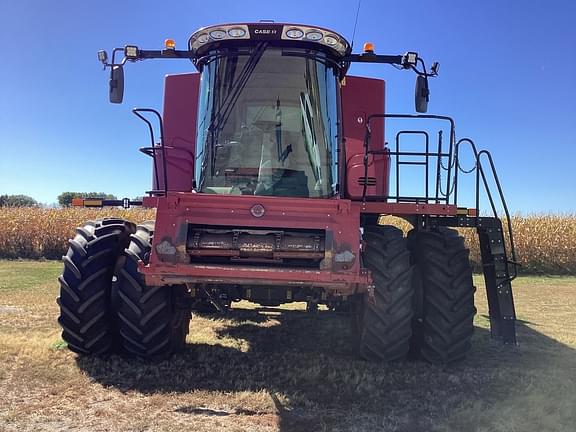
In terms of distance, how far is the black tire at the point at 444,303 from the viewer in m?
5.21

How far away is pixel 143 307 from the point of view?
4.89 metres

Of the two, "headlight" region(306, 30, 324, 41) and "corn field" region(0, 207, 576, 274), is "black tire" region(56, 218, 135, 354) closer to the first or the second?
"headlight" region(306, 30, 324, 41)

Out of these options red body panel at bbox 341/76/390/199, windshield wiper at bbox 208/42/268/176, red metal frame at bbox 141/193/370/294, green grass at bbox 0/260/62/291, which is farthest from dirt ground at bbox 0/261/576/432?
green grass at bbox 0/260/62/291

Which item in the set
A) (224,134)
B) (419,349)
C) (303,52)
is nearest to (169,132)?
(224,134)

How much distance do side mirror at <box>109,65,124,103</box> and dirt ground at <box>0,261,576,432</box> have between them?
2.50 meters

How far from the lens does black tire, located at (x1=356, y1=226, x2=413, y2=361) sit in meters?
4.89

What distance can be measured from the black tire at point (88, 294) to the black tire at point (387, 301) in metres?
2.39

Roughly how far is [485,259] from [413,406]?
8.66ft

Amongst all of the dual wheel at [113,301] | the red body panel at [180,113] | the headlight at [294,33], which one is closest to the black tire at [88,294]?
the dual wheel at [113,301]

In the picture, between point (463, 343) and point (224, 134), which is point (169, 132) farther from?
point (463, 343)

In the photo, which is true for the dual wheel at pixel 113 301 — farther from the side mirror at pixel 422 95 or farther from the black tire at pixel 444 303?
the side mirror at pixel 422 95

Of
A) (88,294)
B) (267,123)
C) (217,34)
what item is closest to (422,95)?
(267,123)

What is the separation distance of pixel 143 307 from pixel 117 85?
7.08 ft

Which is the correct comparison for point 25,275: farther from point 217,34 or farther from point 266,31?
point 266,31
